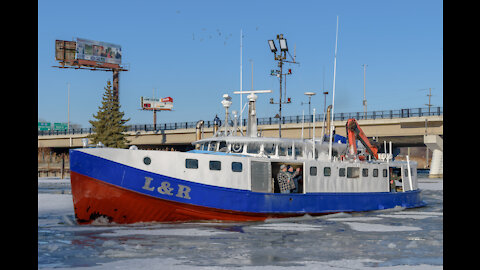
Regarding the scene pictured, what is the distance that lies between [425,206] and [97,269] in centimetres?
2651

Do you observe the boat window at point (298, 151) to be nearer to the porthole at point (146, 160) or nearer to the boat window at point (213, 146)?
the boat window at point (213, 146)

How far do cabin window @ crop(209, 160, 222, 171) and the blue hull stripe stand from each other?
0.79 meters

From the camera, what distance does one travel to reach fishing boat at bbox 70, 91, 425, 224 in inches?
820

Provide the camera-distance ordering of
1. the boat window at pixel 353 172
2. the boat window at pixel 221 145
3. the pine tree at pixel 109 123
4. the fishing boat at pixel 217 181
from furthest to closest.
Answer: the pine tree at pixel 109 123, the boat window at pixel 353 172, the boat window at pixel 221 145, the fishing boat at pixel 217 181

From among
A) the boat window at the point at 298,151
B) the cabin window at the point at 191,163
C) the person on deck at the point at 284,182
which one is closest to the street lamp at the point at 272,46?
the boat window at the point at 298,151

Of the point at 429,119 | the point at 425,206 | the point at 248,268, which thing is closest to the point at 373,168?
the point at 425,206

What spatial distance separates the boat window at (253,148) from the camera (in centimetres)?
2431

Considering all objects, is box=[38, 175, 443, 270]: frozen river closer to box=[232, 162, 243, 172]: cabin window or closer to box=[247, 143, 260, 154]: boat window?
box=[232, 162, 243, 172]: cabin window

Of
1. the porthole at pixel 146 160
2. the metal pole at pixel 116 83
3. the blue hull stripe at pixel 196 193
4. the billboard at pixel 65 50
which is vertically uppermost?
the billboard at pixel 65 50

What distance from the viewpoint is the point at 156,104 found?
14262cm

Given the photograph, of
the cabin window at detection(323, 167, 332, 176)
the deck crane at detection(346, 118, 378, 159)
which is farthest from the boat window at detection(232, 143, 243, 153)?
the deck crane at detection(346, 118, 378, 159)

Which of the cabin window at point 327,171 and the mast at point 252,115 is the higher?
the mast at point 252,115

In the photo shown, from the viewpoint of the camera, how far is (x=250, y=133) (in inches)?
1030

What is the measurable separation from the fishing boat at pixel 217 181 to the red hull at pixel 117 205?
1.6 inches
